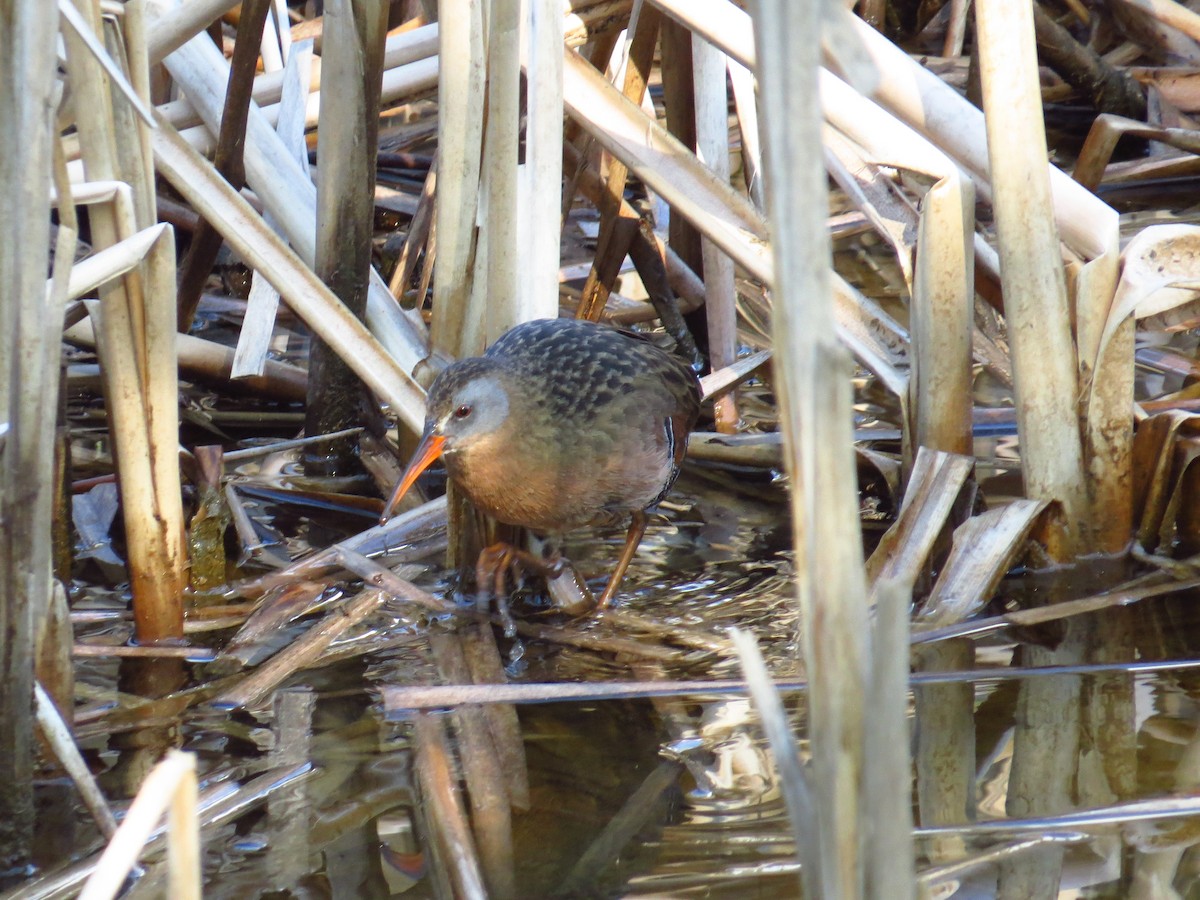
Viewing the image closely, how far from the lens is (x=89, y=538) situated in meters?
3.38

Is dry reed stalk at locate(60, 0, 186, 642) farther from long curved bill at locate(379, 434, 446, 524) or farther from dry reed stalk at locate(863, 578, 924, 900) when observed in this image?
dry reed stalk at locate(863, 578, 924, 900)

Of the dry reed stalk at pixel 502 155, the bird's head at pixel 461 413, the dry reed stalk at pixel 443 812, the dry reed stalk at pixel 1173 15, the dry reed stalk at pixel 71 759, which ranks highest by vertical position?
the dry reed stalk at pixel 1173 15

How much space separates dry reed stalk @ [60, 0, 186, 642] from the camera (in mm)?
2320

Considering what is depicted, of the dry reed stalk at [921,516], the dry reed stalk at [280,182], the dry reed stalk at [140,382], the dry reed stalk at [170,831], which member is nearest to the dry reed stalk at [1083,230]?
the dry reed stalk at [921,516]

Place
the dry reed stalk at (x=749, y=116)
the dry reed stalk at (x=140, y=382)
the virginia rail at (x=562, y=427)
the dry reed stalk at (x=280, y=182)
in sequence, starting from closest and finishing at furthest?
the dry reed stalk at (x=140, y=382), the virginia rail at (x=562, y=427), the dry reed stalk at (x=280, y=182), the dry reed stalk at (x=749, y=116)

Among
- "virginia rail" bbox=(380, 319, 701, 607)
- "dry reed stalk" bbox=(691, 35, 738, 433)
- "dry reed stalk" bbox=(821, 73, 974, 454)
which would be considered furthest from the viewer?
"dry reed stalk" bbox=(691, 35, 738, 433)

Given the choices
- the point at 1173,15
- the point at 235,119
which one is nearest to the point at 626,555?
the point at 235,119

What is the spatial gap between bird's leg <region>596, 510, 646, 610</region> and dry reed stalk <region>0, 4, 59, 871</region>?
141 centimetres

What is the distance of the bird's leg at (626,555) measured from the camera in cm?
314

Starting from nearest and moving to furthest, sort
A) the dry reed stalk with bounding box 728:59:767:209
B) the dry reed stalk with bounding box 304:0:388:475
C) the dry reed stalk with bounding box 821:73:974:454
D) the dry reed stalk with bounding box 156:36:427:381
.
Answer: the dry reed stalk with bounding box 821:73:974:454
the dry reed stalk with bounding box 304:0:388:475
the dry reed stalk with bounding box 156:36:427:381
the dry reed stalk with bounding box 728:59:767:209

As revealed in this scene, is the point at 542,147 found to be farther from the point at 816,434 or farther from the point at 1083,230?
the point at 816,434

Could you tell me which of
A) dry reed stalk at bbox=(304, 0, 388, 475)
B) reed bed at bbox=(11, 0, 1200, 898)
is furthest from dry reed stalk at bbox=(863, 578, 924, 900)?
dry reed stalk at bbox=(304, 0, 388, 475)

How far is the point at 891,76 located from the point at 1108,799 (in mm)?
1533

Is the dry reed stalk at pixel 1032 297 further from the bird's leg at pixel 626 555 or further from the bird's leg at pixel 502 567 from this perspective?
the bird's leg at pixel 502 567
